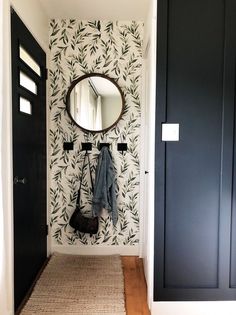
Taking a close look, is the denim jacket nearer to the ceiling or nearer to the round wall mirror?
the round wall mirror

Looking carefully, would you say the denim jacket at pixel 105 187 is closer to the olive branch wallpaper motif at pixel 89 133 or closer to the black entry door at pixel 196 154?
the olive branch wallpaper motif at pixel 89 133

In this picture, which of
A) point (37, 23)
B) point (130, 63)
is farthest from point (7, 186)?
point (130, 63)

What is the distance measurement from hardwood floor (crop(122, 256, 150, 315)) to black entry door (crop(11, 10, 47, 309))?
0.79 m

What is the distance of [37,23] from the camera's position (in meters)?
2.54

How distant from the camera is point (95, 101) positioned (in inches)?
117

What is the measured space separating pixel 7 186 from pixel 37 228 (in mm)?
878

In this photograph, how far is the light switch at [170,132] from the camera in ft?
6.57

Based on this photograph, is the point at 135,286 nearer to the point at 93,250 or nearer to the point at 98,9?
the point at 93,250

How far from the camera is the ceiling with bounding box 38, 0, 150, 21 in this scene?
2.58 m

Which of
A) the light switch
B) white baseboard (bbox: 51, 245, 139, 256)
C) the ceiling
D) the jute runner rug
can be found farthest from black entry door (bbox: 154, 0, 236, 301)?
white baseboard (bbox: 51, 245, 139, 256)

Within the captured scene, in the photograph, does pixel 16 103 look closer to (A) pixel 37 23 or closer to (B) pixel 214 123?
(A) pixel 37 23

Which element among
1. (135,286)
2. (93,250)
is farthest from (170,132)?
(93,250)

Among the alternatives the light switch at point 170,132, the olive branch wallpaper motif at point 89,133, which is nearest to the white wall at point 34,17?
the olive branch wallpaper motif at point 89,133

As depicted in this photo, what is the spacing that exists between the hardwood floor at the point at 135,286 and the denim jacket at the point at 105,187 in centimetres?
44
